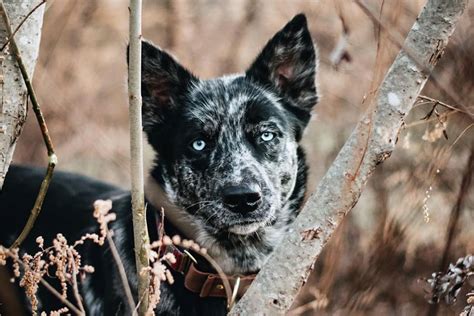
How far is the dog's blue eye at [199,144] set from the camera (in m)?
3.93

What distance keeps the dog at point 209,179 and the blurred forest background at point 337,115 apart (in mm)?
293

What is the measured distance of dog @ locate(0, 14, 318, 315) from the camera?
3.73 meters

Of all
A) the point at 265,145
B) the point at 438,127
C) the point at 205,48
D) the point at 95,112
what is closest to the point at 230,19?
the point at 205,48

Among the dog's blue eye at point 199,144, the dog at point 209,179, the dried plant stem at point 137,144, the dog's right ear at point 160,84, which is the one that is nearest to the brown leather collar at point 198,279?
the dog at point 209,179

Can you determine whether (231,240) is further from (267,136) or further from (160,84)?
(160,84)

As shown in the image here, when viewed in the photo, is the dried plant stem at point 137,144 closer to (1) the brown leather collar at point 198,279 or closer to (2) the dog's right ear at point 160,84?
(1) the brown leather collar at point 198,279

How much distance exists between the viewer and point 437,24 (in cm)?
234

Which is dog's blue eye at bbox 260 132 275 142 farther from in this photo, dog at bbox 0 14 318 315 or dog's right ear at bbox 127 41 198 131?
dog's right ear at bbox 127 41 198 131

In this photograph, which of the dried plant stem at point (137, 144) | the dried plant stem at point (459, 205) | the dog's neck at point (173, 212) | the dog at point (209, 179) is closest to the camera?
the dried plant stem at point (137, 144)

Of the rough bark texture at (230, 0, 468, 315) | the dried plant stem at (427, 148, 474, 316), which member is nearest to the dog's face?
the dried plant stem at (427, 148, 474, 316)

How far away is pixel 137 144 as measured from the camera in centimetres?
224

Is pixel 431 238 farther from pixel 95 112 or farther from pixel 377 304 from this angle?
pixel 95 112

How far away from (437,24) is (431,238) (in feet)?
9.86

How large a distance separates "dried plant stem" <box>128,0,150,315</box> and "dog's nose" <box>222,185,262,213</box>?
132cm
